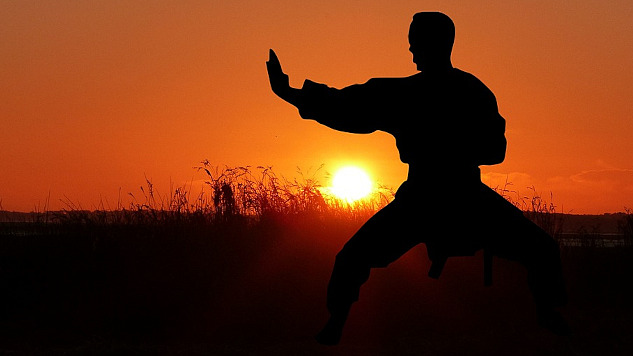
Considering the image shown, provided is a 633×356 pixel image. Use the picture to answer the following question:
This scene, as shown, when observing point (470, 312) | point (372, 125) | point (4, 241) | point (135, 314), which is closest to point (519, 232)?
point (372, 125)

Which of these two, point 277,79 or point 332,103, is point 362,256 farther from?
point 277,79

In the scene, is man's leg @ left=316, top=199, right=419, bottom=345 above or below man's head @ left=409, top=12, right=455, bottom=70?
below

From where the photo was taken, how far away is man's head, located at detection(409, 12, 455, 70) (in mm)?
4480

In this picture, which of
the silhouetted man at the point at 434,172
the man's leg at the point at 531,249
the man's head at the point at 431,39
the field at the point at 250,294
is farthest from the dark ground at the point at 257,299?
the man's head at the point at 431,39

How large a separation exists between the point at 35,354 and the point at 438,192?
6.43 meters

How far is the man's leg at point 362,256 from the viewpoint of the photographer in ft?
14.5

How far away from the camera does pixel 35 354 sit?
905 centimetres

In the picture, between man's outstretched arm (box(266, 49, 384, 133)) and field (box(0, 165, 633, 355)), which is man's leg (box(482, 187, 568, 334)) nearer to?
man's outstretched arm (box(266, 49, 384, 133))

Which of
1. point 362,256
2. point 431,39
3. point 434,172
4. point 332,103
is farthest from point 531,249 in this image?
point 332,103

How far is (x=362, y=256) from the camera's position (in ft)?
14.5

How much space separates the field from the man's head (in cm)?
509

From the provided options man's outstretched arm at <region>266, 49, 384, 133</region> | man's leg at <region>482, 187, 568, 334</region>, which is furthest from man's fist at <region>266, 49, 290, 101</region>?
man's leg at <region>482, 187, 568, 334</region>

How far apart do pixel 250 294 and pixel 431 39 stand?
6.78 m

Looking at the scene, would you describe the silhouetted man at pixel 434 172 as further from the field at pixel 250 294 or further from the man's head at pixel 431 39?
the field at pixel 250 294
